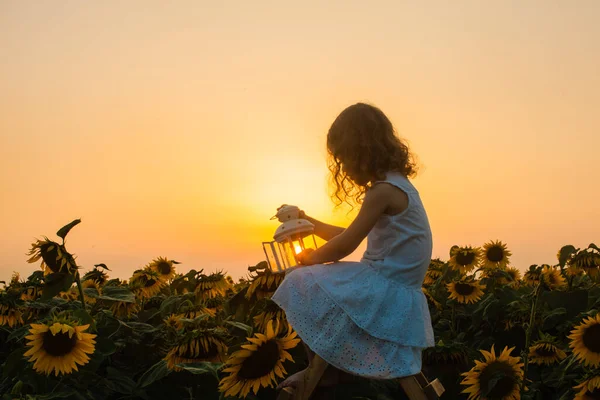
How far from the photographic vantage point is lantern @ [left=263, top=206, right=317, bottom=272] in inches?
196

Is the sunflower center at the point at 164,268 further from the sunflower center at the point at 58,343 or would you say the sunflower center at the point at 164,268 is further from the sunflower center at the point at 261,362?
the sunflower center at the point at 261,362

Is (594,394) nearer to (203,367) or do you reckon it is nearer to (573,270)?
(203,367)

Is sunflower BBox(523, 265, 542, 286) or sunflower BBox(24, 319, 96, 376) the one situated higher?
sunflower BBox(523, 265, 542, 286)

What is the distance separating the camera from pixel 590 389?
478 centimetres

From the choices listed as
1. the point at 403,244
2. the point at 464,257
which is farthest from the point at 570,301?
the point at 403,244

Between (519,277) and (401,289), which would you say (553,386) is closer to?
(401,289)

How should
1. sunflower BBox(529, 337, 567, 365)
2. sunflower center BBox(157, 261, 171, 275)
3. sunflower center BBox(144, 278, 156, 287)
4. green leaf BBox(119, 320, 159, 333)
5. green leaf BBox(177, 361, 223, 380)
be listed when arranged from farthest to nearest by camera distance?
sunflower center BBox(157, 261, 171, 275)
sunflower center BBox(144, 278, 156, 287)
sunflower BBox(529, 337, 567, 365)
green leaf BBox(119, 320, 159, 333)
green leaf BBox(177, 361, 223, 380)

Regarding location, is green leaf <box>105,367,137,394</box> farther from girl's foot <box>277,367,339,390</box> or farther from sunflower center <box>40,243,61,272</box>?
girl's foot <box>277,367,339,390</box>

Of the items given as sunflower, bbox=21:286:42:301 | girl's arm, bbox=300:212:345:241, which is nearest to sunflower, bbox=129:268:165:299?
sunflower, bbox=21:286:42:301

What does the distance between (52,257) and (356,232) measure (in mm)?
2053

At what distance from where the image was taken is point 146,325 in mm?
6004

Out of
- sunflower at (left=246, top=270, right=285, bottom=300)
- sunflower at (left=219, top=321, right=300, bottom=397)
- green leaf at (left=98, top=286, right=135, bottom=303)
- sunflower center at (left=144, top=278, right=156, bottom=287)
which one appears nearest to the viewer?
sunflower at (left=219, top=321, right=300, bottom=397)

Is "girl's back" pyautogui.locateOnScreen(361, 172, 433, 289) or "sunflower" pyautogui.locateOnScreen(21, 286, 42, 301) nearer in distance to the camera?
"girl's back" pyautogui.locateOnScreen(361, 172, 433, 289)

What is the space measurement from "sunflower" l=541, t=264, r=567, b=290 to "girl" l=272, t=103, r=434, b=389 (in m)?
3.04
